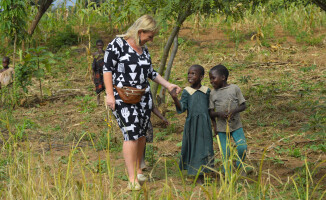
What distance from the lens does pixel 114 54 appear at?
13.6 feet

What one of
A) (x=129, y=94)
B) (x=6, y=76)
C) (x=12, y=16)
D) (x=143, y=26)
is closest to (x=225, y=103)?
(x=129, y=94)

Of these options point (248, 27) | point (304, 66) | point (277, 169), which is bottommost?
point (277, 169)

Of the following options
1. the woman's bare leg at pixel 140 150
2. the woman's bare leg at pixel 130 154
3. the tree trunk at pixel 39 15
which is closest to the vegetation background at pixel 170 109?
the woman's bare leg at pixel 140 150

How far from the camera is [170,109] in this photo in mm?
8430

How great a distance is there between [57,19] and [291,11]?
8789 millimetres

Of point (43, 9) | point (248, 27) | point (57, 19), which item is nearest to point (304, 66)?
point (248, 27)

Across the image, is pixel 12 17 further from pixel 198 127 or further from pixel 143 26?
pixel 198 127

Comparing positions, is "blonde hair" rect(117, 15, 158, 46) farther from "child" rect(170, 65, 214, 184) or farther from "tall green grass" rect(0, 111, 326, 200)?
"tall green grass" rect(0, 111, 326, 200)

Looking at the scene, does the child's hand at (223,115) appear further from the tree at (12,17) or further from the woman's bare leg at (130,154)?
the tree at (12,17)

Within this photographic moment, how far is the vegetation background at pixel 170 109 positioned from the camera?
3.48m

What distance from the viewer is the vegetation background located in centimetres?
348

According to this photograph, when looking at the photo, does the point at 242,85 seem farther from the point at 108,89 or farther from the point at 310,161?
the point at 108,89

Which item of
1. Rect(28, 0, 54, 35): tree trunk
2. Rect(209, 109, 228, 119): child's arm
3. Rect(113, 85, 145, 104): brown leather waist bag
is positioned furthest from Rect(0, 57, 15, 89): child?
Rect(209, 109, 228, 119): child's arm

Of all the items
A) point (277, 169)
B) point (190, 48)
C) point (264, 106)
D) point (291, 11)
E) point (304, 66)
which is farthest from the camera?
point (291, 11)
